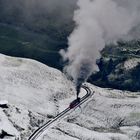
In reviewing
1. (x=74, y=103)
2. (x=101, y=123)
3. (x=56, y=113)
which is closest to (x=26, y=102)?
(x=56, y=113)

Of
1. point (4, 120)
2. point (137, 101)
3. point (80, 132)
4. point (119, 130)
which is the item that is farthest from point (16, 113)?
point (137, 101)

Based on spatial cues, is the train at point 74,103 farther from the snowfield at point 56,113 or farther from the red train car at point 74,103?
the snowfield at point 56,113

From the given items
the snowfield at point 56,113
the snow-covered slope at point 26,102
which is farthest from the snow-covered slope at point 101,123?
the snow-covered slope at point 26,102

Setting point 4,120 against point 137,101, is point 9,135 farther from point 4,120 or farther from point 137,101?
point 137,101

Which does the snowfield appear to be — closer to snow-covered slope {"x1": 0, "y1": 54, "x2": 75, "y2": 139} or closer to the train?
snow-covered slope {"x1": 0, "y1": 54, "x2": 75, "y2": 139}

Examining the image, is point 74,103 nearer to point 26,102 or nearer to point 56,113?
point 56,113

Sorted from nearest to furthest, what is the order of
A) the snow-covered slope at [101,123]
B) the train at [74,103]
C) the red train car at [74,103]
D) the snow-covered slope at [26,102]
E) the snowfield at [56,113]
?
the snowfield at [56,113]
the snow-covered slope at [101,123]
the snow-covered slope at [26,102]
the red train car at [74,103]
the train at [74,103]

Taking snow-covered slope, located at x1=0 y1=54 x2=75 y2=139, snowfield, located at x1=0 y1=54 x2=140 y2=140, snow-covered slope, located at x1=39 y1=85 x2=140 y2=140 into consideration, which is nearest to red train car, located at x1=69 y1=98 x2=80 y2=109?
snowfield, located at x1=0 y1=54 x2=140 y2=140
